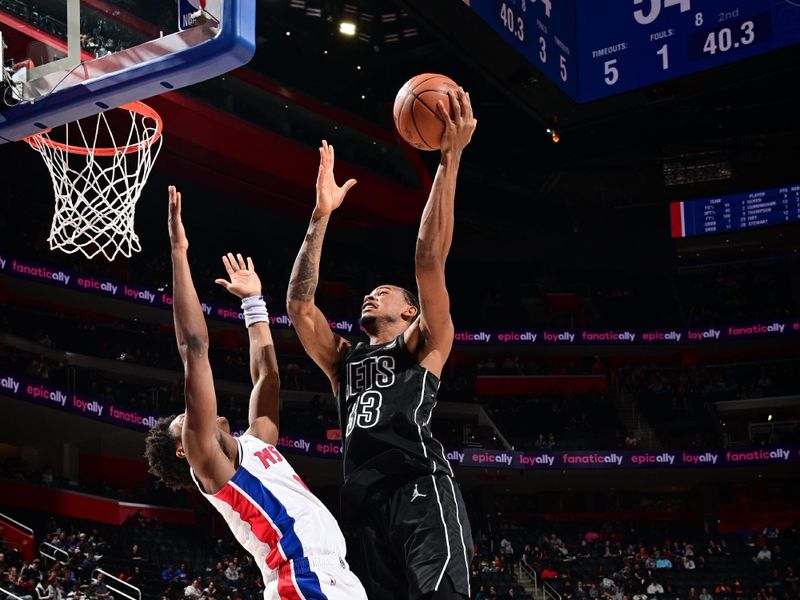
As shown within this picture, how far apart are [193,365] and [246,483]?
1.63ft

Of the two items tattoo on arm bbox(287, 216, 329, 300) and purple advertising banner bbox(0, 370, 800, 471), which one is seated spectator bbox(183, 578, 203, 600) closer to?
purple advertising banner bbox(0, 370, 800, 471)

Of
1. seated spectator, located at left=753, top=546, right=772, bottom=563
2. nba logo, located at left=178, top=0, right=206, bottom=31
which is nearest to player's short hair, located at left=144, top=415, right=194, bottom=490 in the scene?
nba logo, located at left=178, top=0, right=206, bottom=31

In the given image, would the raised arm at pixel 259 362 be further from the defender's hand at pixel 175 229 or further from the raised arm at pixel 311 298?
the defender's hand at pixel 175 229

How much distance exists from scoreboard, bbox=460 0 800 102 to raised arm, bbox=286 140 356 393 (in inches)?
133

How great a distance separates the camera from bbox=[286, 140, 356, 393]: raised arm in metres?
4.48

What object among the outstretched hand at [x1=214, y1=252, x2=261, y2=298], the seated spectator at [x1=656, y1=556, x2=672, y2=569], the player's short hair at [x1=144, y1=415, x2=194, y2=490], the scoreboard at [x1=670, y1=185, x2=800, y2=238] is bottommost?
the seated spectator at [x1=656, y1=556, x2=672, y2=569]

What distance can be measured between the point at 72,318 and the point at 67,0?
18.0 meters

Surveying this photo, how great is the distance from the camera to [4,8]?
620 centimetres

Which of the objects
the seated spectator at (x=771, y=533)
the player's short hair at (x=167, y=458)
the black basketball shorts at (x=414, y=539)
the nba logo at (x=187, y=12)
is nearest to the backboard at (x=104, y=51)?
the nba logo at (x=187, y=12)

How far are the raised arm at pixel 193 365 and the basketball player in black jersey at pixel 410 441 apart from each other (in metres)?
0.58

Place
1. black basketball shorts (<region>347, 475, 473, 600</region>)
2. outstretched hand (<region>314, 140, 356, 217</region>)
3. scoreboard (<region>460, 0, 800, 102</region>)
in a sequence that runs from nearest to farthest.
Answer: black basketball shorts (<region>347, 475, 473, 600</region>) → outstretched hand (<region>314, 140, 356, 217</region>) → scoreboard (<region>460, 0, 800, 102</region>)

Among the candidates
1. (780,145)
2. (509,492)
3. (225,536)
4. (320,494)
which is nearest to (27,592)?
(225,536)

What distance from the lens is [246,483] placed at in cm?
401

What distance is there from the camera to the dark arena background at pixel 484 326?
66.7 ft
